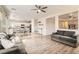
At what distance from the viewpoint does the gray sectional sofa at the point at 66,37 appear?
2.59 m

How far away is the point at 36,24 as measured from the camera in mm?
2916

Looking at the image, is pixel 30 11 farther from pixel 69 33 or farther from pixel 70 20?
pixel 69 33

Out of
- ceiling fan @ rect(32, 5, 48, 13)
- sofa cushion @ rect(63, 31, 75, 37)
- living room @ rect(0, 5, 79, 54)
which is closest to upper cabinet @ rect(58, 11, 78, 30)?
living room @ rect(0, 5, 79, 54)

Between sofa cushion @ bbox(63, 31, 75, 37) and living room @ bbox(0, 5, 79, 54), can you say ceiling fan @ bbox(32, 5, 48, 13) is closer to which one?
living room @ bbox(0, 5, 79, 54)

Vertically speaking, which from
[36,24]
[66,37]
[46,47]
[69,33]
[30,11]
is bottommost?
[46,47]

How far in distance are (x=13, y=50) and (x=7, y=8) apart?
109cm

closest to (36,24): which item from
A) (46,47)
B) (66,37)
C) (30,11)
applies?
(30,11)

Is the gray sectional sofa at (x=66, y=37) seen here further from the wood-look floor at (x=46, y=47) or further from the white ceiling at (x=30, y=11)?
the white ceiling at (x=30, y=11)

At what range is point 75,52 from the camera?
2.64 meters

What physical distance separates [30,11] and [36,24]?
451mm

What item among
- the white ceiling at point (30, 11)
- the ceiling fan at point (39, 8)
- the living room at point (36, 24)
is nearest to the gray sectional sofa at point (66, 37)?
the living room at point (36, 24)
